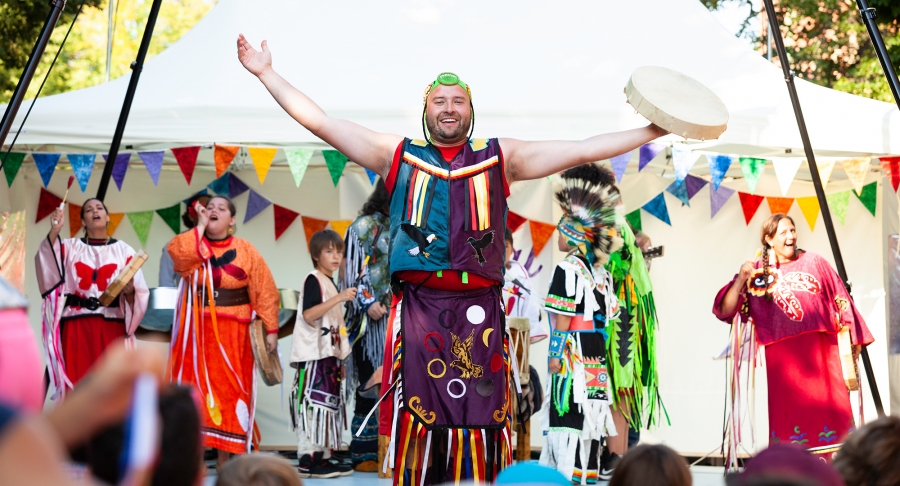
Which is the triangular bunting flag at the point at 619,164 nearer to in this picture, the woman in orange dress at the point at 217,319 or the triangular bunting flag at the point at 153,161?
the woman in orange dress at the point at 217,319

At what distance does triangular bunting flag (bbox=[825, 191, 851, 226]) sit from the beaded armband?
2635mm

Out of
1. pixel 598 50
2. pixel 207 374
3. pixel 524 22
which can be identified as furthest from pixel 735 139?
pixel 207 374

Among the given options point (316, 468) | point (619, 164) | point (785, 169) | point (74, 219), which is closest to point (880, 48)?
point (785, 169)

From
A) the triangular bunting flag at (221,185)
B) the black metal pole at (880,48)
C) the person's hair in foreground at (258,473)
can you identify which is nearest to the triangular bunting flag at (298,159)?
the triangular bunting flag at (221,185)

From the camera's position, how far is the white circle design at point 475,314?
353cm

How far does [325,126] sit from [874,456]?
7.05 ft

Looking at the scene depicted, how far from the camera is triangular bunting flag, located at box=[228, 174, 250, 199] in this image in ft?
25.9

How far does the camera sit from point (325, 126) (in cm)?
360

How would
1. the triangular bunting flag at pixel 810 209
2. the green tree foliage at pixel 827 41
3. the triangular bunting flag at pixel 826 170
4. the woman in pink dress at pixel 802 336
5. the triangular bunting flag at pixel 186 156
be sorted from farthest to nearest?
the green tree foliage at pixel 827 41, the triangular bunting flag at pixel 810 209, the triangular bunting flag at pixel 186 156, the triangular bunting flag at pixel 826 170, the woman in pink dress at pixel 802 336

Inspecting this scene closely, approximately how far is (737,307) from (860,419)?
104 centimetres

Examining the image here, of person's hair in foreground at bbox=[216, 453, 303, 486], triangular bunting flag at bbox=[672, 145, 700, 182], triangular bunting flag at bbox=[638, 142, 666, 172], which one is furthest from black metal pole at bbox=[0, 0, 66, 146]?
triangular bunting flag at bbox=[672, 145, 700, 182]

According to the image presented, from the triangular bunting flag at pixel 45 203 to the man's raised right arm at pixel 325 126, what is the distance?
15.2 ft

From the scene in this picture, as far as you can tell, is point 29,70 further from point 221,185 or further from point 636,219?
point 636,219

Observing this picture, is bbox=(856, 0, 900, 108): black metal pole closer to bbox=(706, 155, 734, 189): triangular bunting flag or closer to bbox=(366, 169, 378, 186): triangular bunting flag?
bbox=(706, 155, 734, 189): triangular bunting flag
